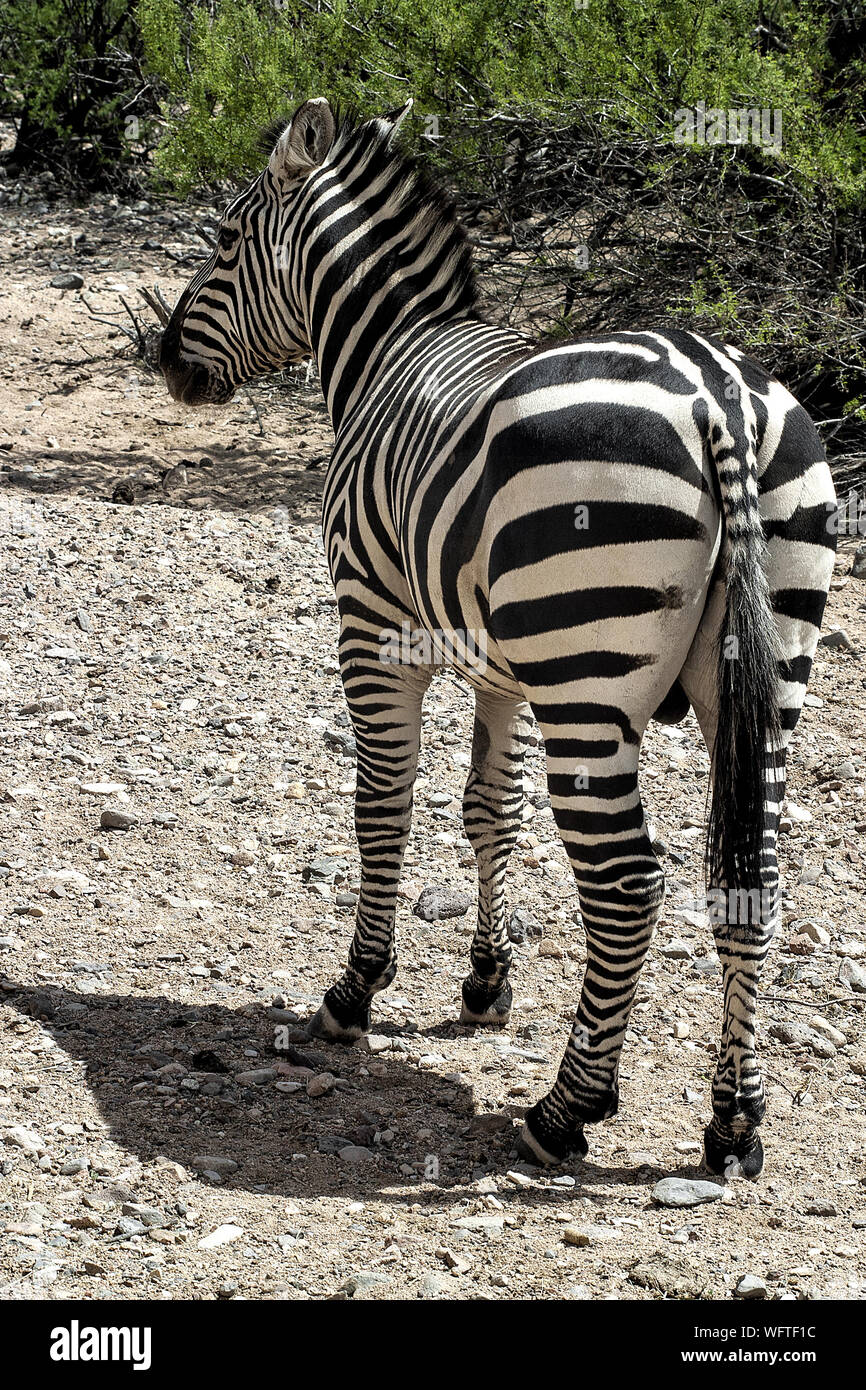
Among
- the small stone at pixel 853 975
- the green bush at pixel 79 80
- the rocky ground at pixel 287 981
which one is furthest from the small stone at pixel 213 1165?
the green bush at pixel 79 80

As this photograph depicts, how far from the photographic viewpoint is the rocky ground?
3.29 m

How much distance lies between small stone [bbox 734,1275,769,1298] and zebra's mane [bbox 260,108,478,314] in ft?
10.3

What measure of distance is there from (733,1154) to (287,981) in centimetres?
184

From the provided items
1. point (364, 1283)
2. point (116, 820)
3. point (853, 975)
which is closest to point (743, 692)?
point (364, 1283)

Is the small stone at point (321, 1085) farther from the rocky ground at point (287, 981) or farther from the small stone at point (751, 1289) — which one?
the small stone at point (751, 1289)

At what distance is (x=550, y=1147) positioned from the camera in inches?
147

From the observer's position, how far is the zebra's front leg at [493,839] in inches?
181

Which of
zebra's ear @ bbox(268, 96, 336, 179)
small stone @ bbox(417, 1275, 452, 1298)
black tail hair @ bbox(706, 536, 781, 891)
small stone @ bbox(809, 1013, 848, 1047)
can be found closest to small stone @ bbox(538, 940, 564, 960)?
small stone @ bbox(809, 1013, 848, 1047)

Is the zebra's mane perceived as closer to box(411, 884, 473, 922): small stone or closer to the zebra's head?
the zebra's head
